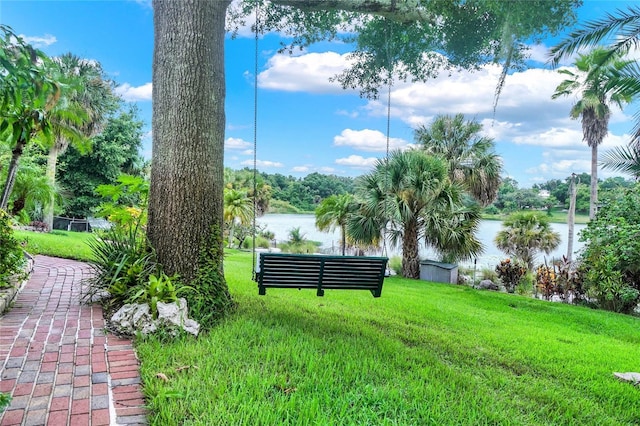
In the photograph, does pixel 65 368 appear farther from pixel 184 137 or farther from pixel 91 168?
pixel 91 168

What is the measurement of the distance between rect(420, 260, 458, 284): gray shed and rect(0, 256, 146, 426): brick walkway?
10.7 metres

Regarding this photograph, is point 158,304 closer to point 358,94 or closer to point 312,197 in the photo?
point 358,94

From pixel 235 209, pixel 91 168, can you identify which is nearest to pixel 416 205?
pixel 235 209

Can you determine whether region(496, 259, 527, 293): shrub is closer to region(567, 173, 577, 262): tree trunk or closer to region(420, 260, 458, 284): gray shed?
region(420, 260, 458, 284): gray shed

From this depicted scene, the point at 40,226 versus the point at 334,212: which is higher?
the point at 334,212

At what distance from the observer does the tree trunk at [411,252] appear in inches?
533

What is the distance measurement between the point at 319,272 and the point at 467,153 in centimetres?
1587

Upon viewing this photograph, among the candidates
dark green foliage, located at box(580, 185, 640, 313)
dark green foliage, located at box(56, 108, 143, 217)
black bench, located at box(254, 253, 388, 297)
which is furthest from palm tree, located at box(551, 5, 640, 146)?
dark green foliage, located at box(56, 108, 143, 217)

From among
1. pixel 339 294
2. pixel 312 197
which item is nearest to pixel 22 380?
pixel 339 294

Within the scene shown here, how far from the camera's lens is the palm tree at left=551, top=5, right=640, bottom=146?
5.07 meters

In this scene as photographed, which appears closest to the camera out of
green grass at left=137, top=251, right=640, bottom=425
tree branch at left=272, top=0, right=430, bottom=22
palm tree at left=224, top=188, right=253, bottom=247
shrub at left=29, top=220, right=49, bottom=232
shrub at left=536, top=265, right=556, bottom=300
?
green grass at left=137, top=251, right=640, bottom=425

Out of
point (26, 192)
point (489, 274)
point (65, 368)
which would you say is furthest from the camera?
point (489, 274)

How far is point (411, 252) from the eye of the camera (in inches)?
537

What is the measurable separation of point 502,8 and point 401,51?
7.04 ft
